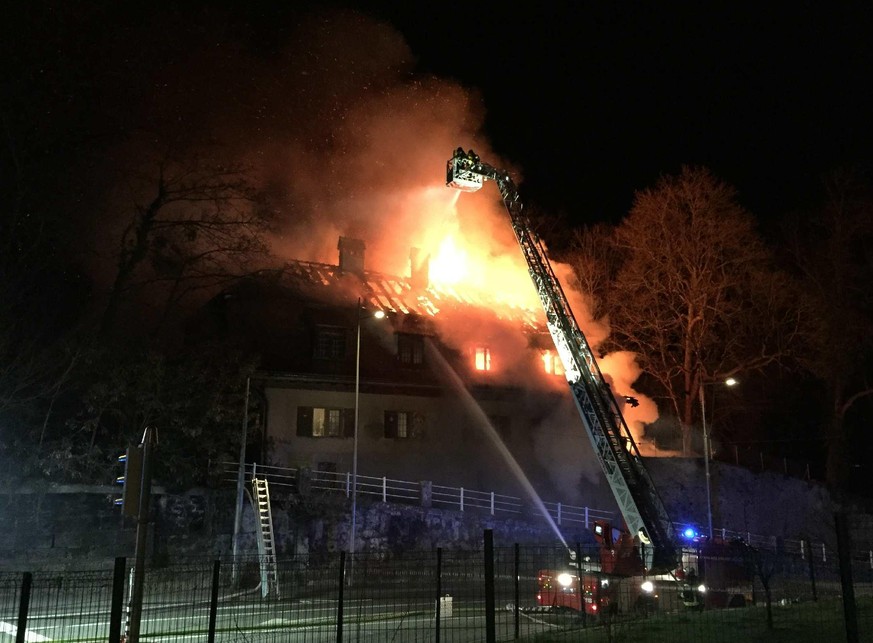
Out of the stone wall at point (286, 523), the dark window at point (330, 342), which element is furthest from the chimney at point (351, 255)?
the stone wall at point (286, 523)

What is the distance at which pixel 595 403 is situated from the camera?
739 inches

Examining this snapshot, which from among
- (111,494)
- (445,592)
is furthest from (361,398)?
(445,592)

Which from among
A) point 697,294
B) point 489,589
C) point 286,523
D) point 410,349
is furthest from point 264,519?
point 697,294

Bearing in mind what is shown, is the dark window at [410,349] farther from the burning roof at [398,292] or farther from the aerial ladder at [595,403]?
the aerial ladder at [595,403]

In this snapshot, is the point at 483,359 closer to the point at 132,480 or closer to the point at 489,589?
Answer: the point at 489,589

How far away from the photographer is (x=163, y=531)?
20.8 meters

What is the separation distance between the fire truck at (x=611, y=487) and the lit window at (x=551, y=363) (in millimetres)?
12700

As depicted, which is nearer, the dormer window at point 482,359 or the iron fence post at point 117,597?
the iron fence post at point 117,597

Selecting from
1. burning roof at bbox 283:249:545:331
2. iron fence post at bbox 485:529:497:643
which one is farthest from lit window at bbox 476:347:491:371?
iron fence post at bbox 485:529:497:643

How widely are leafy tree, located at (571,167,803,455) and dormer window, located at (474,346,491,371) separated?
270 inches

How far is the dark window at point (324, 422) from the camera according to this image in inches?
1097

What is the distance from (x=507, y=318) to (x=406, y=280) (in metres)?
5.57

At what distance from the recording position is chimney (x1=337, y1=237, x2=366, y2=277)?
3525cm

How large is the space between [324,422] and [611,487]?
1373 centimetres
